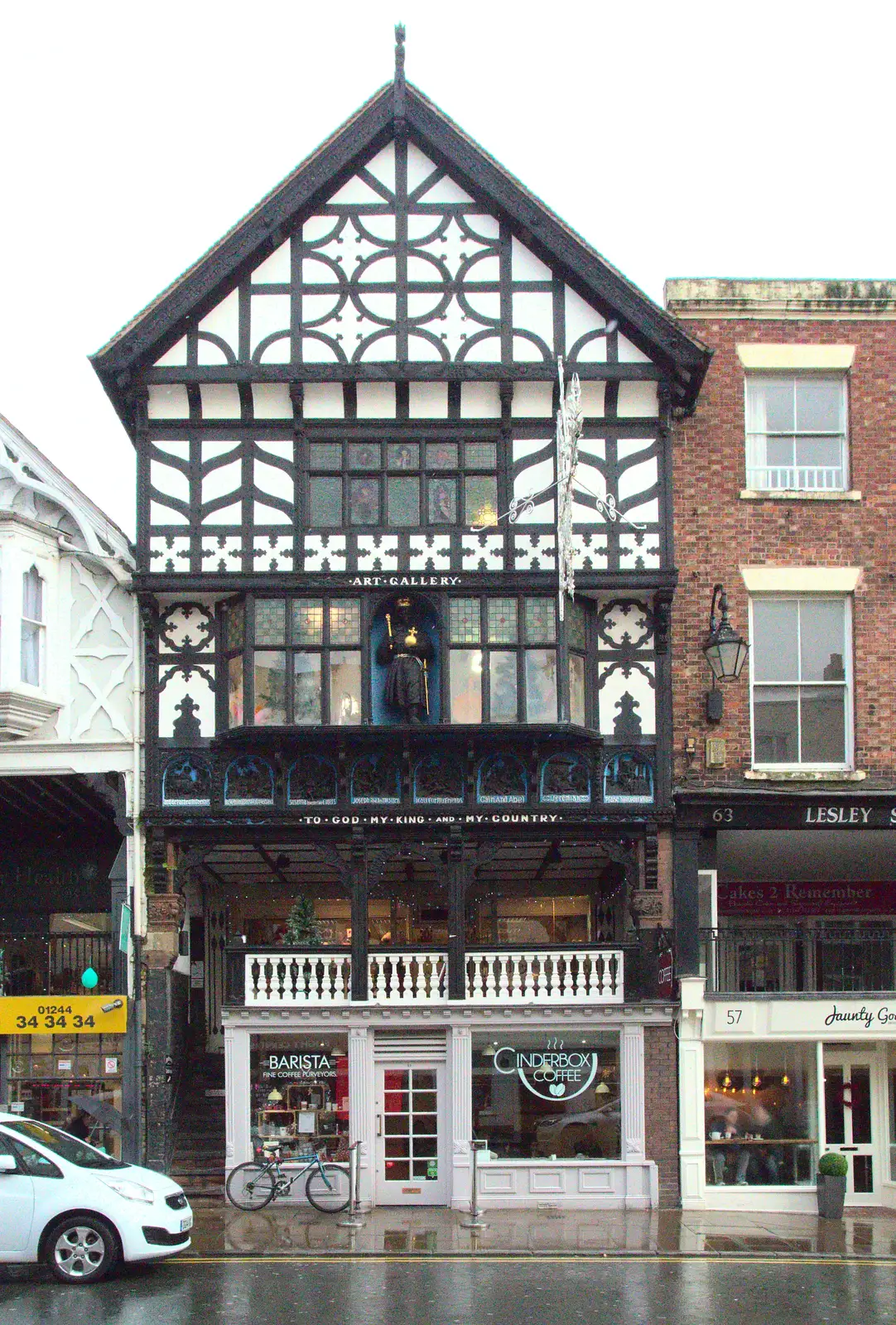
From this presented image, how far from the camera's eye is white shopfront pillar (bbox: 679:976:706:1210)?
75.6 ft

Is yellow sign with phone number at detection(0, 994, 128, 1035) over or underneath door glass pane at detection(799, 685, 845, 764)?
underneath

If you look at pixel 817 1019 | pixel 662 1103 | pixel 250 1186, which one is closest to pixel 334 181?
pixel 817 1019

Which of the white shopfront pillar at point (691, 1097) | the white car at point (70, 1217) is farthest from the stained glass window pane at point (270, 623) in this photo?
the white car at point (70, 1217)

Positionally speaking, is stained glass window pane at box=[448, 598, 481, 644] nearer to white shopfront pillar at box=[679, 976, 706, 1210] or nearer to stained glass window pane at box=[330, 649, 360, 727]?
stained glass window pane at box=[330, 649, 360, 727]

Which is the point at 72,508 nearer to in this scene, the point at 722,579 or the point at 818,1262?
the point at 722,579

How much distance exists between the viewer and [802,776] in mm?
24109

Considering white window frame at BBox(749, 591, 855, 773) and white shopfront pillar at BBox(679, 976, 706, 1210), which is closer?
Result: white shopfront pillar at BBox(679, 976, 706, 1210)

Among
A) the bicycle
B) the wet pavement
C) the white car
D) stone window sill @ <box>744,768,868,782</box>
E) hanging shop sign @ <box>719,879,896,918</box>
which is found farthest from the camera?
hanging shop sign @ <box>719,879,896,918</box>

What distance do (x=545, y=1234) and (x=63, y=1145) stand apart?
6084mm

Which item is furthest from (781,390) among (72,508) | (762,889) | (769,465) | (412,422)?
(72,508)

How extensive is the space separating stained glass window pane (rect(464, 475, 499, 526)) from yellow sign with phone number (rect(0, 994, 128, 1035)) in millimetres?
8309

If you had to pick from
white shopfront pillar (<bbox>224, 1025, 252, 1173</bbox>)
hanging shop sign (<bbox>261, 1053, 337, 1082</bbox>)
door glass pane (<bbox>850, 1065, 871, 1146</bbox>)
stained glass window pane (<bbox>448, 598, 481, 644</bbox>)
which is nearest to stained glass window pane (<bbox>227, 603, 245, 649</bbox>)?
stained glass window pane (<bbox>448, 598, 481, 644</bbox>)

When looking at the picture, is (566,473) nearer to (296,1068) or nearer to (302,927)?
(302,927)

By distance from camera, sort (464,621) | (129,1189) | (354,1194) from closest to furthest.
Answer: (129,1189) → (354,1194) → (464,621)
